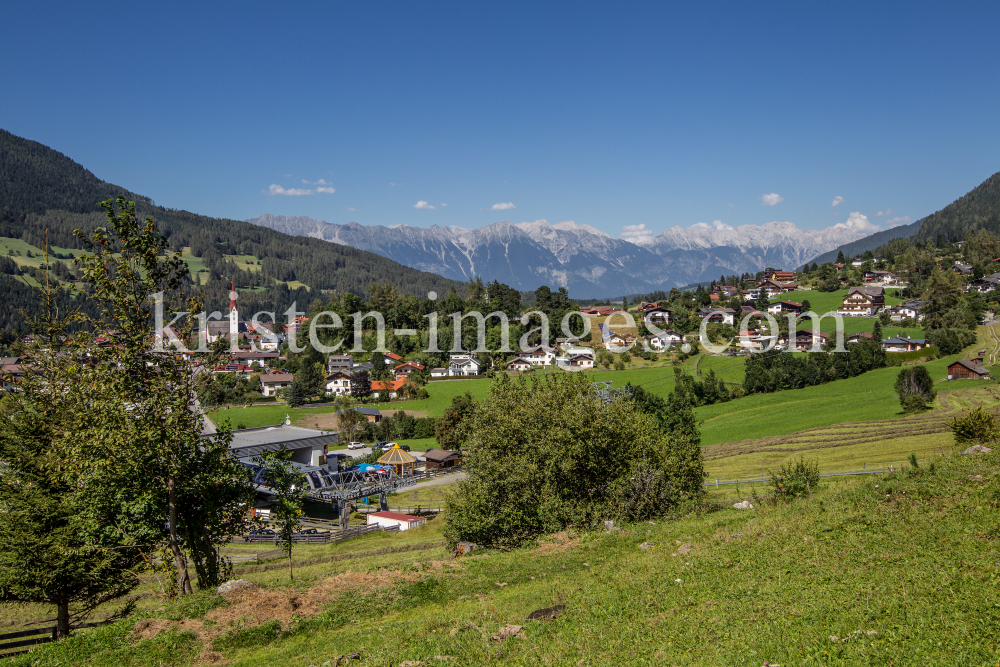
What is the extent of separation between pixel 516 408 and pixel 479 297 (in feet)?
334

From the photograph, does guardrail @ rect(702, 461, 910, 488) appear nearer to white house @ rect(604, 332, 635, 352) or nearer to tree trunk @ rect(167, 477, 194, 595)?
tree trunk @ rect(167, 477, 194, 595)

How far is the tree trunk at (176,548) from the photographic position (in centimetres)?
1328

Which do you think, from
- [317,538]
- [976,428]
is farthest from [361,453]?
[976,428]

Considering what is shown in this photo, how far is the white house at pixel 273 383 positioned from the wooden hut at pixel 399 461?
49.8 meters

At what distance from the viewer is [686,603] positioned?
9.99 m

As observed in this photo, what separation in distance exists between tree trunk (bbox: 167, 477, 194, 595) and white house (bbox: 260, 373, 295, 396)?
280 feet

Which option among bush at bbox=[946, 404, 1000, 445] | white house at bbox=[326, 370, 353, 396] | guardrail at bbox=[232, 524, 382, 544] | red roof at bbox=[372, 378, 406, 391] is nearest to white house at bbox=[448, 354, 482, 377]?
red roof at bbox=[372, 378, 406, 391]

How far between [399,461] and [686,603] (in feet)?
144

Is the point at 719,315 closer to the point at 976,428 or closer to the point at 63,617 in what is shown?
the point at 976,428

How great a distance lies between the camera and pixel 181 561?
13719 millimetres

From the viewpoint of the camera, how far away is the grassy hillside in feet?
26.1

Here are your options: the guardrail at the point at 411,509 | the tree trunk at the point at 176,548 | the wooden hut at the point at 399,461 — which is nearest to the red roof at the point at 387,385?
the wooden hut at the point at 399,461

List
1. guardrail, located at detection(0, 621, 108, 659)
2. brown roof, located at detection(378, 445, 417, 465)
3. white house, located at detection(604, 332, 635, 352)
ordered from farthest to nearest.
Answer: white house, located at detection(604, 332, 635, 352), brown roof, located at detection(378, 445, 417, 465), guardrail, located at detection(0, 621, 108, 659)

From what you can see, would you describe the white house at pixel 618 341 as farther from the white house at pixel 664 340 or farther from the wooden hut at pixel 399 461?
the wooden hut at pixel 399 461
